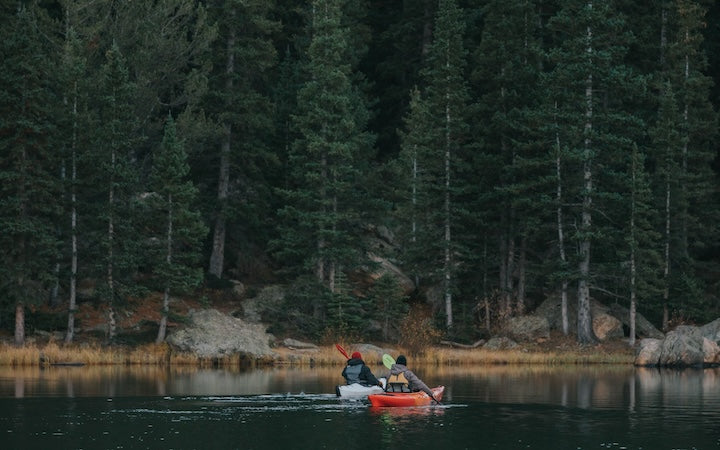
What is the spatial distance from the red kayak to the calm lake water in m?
0.35

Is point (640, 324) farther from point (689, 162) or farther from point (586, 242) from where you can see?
point (689, 162)

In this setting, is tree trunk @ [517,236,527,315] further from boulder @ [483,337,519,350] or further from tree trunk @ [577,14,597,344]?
tree trunk @ [577,14,597,344]

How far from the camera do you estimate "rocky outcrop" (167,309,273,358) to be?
2211 inches

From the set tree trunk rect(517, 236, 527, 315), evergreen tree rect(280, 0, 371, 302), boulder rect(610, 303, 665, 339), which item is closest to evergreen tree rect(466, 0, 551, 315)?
tree trunk rect(517, 236, 527, 315)

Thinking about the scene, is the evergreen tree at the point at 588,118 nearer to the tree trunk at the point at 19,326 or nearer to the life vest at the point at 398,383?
the life vest at the point at 398,383

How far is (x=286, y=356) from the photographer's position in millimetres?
57562

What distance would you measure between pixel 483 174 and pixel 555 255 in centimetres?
664

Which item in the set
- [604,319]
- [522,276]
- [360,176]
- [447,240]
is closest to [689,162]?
[604,319]

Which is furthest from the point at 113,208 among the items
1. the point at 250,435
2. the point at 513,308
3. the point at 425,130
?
the point at 250,435

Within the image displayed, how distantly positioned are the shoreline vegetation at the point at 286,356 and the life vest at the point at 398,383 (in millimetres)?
18369

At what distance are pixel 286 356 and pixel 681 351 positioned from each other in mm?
19810

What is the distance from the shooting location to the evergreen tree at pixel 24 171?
178ft

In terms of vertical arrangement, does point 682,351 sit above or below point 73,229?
below

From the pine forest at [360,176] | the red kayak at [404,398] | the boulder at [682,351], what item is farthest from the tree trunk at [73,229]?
the boulder at [682,351]
